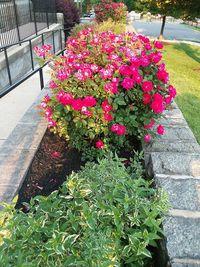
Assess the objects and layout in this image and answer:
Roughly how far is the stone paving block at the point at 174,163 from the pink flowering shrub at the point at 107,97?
0.30 metres

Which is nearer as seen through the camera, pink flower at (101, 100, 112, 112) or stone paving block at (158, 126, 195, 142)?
pink flower at (101, 100, 112, 112)

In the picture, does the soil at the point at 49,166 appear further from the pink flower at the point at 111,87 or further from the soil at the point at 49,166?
the pink flower at the point at 111,87

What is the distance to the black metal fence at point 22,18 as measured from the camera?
8.03 metres

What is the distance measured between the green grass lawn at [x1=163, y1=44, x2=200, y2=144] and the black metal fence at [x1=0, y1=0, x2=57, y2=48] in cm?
476

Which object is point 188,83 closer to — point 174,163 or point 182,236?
point 174,163

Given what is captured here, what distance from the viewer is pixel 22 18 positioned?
10.1 meters

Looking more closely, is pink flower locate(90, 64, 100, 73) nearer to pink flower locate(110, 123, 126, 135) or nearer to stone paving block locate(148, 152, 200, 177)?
pink flower locate(110, 123, 126, 135)

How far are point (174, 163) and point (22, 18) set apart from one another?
944cm

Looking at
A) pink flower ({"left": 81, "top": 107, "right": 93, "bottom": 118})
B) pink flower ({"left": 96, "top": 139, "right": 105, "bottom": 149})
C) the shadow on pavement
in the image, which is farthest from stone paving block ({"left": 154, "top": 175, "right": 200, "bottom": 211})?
the shadow on pavement

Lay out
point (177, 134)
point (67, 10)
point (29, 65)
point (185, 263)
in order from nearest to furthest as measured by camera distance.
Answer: point (185, 263)
point (177, 134)
point (29, 65)
point (67, 10)

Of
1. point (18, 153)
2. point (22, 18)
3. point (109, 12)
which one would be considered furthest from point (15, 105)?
point (109, 12)

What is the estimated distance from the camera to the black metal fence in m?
8.03

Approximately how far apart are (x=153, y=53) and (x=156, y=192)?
162 cm

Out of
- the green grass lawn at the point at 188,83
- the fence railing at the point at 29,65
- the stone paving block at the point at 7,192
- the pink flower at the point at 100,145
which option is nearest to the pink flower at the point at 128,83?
the pink flower at the point at 100,145
